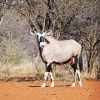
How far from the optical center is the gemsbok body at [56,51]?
18641 mm

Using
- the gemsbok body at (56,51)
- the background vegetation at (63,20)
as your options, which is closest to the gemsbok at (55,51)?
the gemsbok body at (56,51)

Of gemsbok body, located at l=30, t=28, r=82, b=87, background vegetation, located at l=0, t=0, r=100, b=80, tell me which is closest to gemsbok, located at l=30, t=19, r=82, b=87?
gemsbok body, located at l=30, t=28, r=82, b=87

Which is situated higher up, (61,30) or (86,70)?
(61,30)

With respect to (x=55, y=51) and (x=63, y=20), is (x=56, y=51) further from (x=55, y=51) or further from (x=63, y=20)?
(x=63, y=20)

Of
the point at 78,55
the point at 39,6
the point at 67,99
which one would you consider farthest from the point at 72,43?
the point at 67,99

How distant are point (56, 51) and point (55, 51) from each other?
62mm

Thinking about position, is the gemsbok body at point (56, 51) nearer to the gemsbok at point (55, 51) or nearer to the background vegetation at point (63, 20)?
the gemsbok at point (55, 51)

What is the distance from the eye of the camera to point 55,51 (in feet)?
62.4

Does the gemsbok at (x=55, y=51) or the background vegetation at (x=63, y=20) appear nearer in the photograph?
the gemsbok at (x=55, y=51)

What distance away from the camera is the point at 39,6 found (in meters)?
23.1

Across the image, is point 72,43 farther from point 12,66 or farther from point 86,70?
point 12,66

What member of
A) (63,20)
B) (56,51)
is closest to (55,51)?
(56,51)

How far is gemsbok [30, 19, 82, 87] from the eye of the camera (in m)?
18.7

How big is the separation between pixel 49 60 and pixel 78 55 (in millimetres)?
1502
